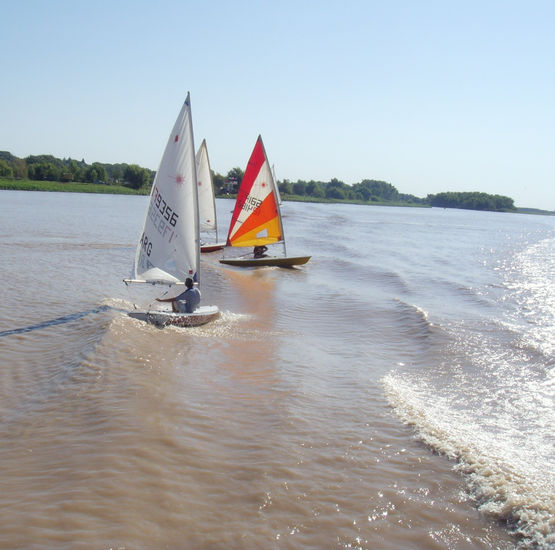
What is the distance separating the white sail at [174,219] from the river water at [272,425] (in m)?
1.78

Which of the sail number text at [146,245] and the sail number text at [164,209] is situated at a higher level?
the sail number text at [164,209]

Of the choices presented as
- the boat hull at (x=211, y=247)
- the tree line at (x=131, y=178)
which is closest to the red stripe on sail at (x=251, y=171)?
the boat hull at (x=211, y=247)

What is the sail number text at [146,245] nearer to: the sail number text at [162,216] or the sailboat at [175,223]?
the sailboat at [175,223]

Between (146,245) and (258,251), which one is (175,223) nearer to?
(146,245)

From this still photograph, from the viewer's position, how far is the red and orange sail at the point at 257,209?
26391mm

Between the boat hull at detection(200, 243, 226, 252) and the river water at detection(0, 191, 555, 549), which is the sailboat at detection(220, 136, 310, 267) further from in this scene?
the river water at detection(0, 191, 555, 549)

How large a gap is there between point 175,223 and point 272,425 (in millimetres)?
7579

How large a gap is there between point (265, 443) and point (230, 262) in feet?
60.3

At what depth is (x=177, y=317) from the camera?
13297 mm

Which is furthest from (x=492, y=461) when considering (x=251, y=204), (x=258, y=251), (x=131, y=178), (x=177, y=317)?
(x=131, y=178)

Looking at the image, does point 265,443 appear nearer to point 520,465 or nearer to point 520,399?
point 520,465

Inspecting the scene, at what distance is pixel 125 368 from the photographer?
10156mm

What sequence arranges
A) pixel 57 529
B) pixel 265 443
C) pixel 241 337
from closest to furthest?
pixel 57 529, pixel 265 443, pixel 241 337

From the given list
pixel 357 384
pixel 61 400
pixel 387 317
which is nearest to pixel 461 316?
pixel 387 317
